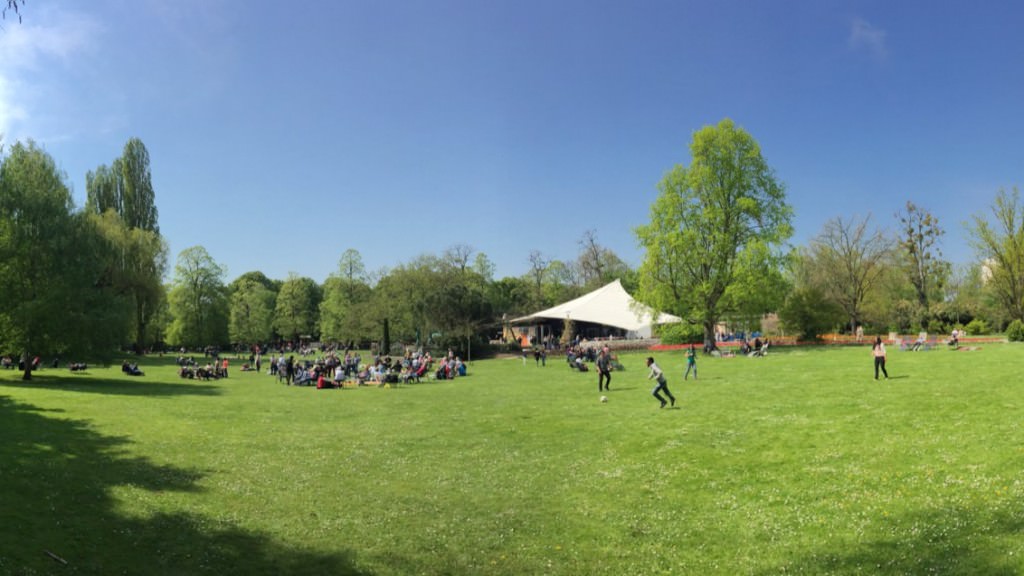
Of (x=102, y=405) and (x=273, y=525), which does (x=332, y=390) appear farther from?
(x=273, y=525)

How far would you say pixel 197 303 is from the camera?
71.8 m

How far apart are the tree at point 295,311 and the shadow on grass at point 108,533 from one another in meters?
85.1

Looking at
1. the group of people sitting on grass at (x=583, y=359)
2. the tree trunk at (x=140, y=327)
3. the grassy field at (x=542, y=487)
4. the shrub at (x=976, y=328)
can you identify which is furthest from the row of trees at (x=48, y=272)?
the shrub at (x=976, y=328)

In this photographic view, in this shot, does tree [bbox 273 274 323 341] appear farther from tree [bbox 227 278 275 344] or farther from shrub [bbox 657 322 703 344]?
shrub [bbox 657 322 703 344]

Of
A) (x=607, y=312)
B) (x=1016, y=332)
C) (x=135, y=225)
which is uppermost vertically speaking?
(x=135, y=225)

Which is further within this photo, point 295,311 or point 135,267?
point 295,311

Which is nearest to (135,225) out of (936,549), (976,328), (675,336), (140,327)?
(140,327)

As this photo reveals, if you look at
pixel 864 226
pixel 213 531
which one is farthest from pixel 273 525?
pixel 864 226

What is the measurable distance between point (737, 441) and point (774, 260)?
106 feet

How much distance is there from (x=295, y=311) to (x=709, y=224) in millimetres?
72325

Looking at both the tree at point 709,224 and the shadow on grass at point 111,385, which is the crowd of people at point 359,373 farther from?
the tree at point 709,224

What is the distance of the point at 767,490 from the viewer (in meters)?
9.73

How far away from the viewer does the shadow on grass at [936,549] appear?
6516 millimetres

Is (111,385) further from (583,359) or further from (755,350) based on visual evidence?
(755,350)
